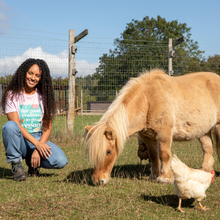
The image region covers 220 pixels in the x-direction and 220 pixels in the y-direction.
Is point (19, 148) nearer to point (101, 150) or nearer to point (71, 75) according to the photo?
point (101, 150)

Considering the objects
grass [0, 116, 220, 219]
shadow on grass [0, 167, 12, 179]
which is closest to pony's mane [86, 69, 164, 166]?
grass [0, 116, 220, 219]

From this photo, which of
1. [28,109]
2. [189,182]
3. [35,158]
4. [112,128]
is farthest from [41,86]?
[189,182]

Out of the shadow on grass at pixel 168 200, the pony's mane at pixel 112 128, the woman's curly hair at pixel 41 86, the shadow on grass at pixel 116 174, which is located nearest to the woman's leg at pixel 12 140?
the woman's curly hair at pixel 41 86

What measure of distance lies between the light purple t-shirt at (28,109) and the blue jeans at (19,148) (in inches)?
6.5

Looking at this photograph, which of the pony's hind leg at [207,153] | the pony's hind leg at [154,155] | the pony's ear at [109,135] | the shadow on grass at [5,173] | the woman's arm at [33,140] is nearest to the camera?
the pony's ear at [109,135]

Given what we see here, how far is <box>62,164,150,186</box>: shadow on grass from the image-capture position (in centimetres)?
390

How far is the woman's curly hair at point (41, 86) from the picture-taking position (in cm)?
391

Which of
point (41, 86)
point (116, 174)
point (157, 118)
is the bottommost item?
point (116, 174)

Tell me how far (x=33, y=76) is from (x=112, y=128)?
4.90ft

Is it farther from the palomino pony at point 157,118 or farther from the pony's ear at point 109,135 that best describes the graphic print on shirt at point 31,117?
the pony's ear at point 109,135

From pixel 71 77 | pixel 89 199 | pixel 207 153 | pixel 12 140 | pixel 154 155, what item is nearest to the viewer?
pixel 89 199

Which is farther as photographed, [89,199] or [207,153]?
[207,153]

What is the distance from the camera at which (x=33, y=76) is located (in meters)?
3.91

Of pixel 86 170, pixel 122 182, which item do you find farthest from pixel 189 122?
pixel 86 170
